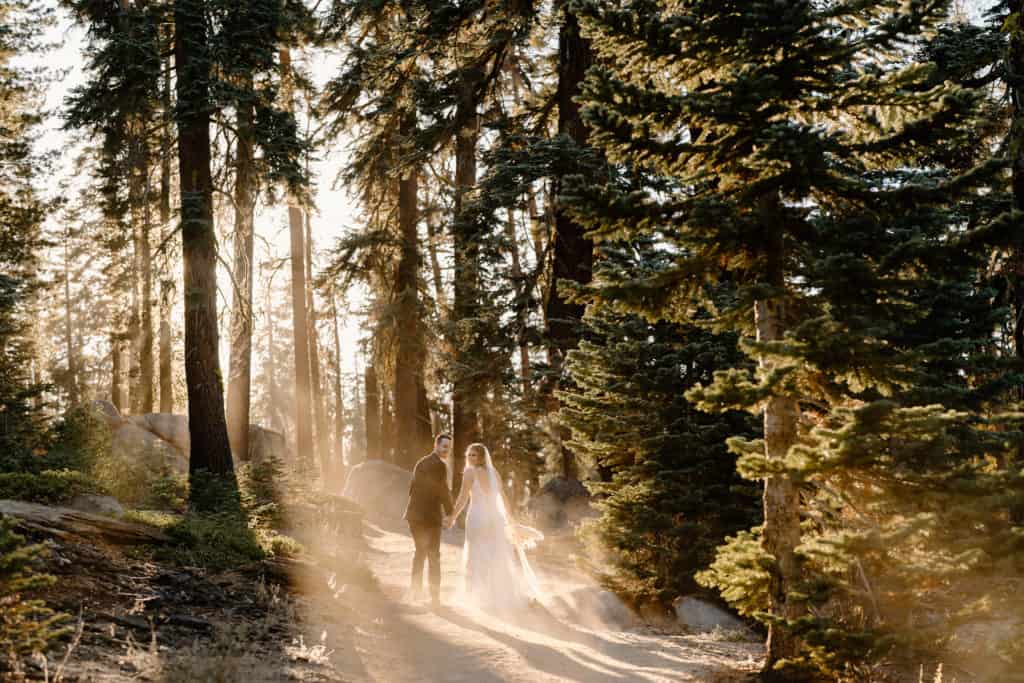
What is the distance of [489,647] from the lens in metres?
7.82

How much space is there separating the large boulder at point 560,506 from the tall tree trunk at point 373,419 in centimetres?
1335

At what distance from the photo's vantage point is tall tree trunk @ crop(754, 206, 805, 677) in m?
5.56

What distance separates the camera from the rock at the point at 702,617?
9.56 meters

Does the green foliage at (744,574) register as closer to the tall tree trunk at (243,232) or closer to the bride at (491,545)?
the bride at (491,545)

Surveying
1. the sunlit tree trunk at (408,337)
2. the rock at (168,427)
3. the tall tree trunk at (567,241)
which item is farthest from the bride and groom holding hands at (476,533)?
the rock at (168,427)

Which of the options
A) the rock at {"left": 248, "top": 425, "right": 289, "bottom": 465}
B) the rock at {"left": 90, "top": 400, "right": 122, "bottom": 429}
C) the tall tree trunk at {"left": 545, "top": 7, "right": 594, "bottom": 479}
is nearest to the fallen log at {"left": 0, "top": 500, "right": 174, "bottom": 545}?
the tall tree trunk at {"left": 545, "top": 7, "right": 594, "bottom": 479}

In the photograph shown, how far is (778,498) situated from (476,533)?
568 cm

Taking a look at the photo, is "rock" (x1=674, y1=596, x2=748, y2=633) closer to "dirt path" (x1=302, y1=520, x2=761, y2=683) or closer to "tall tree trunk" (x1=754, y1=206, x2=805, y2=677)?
"dirt path" (x1=302, y1=520, x2=761, y2=683)

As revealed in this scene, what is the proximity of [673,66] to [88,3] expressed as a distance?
50.1ft

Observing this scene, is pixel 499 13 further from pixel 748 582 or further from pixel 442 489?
pixel 748 582

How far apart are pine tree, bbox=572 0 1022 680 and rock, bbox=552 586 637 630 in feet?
13.1

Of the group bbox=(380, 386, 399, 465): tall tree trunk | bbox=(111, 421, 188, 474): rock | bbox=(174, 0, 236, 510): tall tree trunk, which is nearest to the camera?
bbox=(174, 0, 236, 510): tall tree trunk

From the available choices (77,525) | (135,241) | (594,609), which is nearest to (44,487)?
(77,525)

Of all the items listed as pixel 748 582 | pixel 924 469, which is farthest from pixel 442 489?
pixel 924 469
